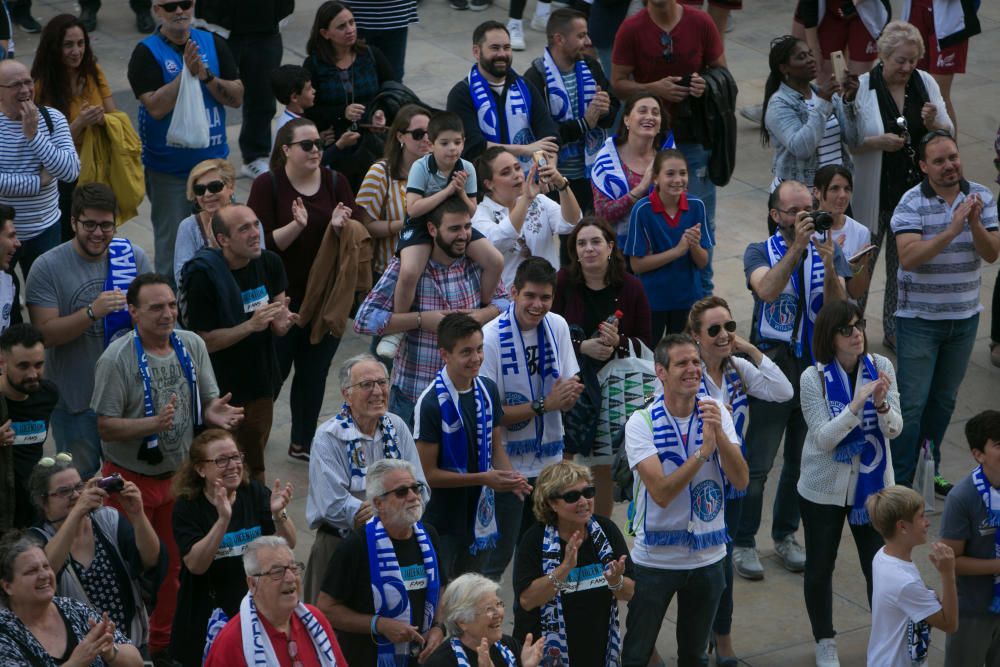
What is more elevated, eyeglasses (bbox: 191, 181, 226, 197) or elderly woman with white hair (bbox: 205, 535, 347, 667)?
eyeglasses (bbox: 191, 181, 226, 197)

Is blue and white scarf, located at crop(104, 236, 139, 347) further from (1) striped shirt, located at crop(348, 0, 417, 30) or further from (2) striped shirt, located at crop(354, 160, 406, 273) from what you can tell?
(1) striped shirt, located at crop(348, 0, 417, 30)

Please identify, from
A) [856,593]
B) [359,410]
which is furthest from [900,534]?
[359,410]

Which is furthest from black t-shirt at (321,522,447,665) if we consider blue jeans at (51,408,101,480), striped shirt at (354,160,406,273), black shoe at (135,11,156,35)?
black shoe at (135,11,156,35)

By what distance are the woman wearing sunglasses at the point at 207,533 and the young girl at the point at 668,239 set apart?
3110 millimetres

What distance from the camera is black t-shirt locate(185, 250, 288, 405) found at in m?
8.75

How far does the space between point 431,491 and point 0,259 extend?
8.14ft

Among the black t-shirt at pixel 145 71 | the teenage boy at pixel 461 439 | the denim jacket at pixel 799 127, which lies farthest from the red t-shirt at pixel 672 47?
the teenage boy at pixel 461 439

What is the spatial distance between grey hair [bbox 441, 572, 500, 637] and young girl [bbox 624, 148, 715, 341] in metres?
3.35

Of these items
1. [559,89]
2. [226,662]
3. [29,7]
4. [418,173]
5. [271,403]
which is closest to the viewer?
[226,662]

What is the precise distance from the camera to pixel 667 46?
11.3 m

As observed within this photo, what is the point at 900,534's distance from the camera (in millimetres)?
7762

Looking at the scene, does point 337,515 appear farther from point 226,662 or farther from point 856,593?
point 856,593

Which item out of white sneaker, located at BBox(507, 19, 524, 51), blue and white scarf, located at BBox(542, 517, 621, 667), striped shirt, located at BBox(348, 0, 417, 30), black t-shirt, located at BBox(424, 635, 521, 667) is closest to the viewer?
black t-shirt, located at BBox(424, 635, 521, 667)

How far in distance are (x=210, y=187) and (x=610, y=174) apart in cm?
238
